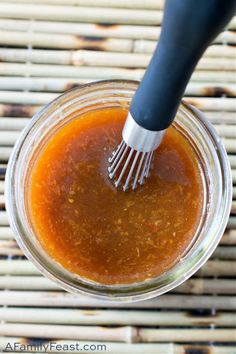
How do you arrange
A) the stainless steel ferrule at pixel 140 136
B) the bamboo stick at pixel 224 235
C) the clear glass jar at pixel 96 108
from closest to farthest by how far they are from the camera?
the stainless steel ferrule at pixel 140 136 → the clear glass jar at pixel 96 108 → the bamboo stick at pixel 224 235

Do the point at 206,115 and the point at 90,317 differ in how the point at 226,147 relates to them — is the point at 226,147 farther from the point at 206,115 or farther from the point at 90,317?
the point at 90,317

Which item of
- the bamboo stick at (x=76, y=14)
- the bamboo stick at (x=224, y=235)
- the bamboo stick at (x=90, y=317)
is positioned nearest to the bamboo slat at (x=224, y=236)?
the bamboo stick at (x=224, y=235)

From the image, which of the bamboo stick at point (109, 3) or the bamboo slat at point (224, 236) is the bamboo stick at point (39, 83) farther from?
the bamboo slat at point (224, 236)

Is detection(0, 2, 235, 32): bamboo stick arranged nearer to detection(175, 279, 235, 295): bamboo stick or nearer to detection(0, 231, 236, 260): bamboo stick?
detection(0, 231, 236, 260): bamboo stick

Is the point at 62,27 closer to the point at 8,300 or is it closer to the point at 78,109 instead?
the point at 78,109

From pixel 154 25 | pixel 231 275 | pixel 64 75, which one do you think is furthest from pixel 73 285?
pixel 154 25

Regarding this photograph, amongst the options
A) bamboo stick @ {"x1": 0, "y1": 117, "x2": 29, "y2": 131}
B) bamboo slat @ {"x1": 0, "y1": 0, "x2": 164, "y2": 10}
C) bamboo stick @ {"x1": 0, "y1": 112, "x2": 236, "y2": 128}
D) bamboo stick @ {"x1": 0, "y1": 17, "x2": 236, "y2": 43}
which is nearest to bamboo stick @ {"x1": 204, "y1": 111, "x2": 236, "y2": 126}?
bamboo stick @ {"x1": 0, "y1": 112, "x2": 236, "y2": 128}

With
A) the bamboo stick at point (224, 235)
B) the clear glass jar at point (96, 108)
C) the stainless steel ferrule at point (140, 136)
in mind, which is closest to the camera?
the stainless steel ferrule at point (140, 136)
